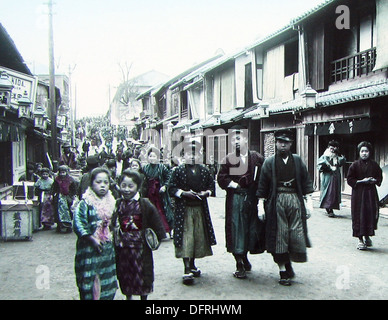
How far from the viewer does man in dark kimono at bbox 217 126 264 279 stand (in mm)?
5293

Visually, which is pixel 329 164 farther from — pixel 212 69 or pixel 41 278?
pixel 212 69

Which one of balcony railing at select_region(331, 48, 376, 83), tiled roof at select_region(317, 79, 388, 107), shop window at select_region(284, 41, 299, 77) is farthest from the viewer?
shop window at select_region(284, 41, 299, 77)

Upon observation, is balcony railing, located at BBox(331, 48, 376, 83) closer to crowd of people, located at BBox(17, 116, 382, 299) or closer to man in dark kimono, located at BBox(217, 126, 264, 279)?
crowd of people, located at BBox(17, 116, 382, 299)

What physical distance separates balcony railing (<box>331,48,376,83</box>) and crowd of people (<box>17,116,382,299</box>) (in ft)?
18.5

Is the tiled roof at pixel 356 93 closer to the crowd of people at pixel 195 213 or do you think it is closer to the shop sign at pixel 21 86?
the crowd of people at pixel 195 213

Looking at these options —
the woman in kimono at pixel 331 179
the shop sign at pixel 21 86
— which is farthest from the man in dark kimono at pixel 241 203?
the shop sign at pixel 21 86

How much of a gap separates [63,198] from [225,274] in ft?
16.1

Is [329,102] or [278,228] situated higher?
[329,102]

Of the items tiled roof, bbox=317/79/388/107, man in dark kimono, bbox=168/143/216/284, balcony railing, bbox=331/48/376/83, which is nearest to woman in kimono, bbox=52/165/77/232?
man in dark kimono, bbox=168/143/216/284

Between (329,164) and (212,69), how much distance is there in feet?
41.2

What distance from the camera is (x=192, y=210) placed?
5402 millimetres

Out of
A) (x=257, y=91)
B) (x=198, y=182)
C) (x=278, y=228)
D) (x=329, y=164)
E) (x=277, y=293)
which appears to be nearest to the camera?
(x=277, y=293)

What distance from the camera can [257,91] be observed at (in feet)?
55.7
